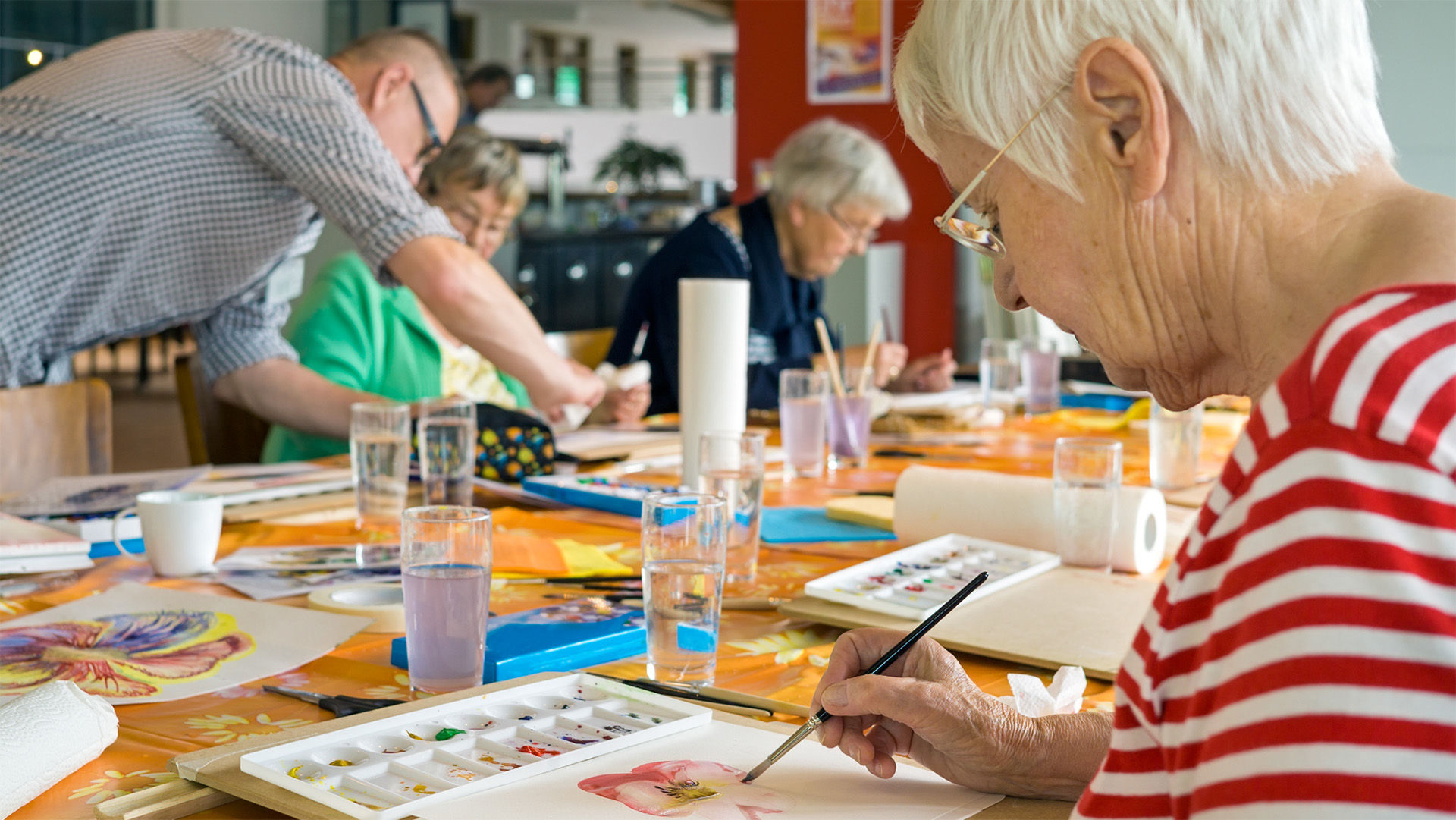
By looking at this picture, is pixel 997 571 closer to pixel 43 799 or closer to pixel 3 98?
pixel 43 799

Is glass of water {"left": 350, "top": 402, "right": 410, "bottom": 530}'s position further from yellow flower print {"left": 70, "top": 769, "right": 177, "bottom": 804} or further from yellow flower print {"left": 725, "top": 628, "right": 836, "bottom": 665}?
yellow flower print {"left": 70, "top": 769, "right": 177, "bottom": 804}

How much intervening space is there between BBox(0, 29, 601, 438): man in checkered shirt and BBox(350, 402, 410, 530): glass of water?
0.52m

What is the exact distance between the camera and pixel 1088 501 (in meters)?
1.40

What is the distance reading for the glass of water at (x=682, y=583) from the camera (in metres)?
1.05

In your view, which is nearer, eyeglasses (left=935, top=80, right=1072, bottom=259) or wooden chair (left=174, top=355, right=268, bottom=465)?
eyeglasses (left=935, top=80, right=1072, bottom=259)

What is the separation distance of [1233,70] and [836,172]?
9.23ft

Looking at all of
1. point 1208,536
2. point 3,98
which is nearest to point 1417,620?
point 1208,536

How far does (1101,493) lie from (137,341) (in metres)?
9.37

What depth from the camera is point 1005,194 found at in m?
0.80

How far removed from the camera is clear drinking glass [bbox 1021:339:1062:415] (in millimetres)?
2877

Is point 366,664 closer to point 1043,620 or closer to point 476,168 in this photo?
Answer: point 1043,620

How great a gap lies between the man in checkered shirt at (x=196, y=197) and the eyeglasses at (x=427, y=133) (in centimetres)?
3

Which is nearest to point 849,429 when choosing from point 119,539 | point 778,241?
point 119,539

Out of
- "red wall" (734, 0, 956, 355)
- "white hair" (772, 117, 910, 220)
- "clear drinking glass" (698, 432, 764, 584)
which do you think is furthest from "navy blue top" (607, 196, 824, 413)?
"red wall" (734, 0, 956, 355)
